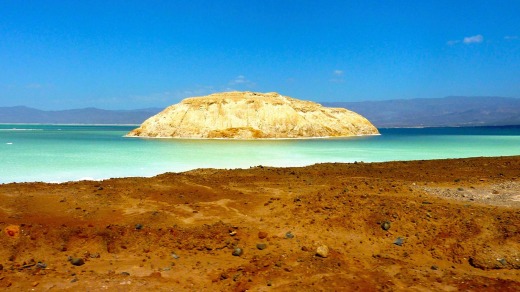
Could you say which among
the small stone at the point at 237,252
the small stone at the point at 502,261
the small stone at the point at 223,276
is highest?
the small stone at the point at 237,252

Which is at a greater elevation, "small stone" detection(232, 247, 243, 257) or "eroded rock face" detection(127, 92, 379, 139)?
"eroded rock face" detection(127, 92, 379, 139)

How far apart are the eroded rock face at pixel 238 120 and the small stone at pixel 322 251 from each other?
67.9m

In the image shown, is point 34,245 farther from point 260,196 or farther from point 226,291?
point 260,196

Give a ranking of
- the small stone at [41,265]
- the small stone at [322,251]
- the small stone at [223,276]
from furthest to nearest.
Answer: the small stone at [322,251] < the small stone at [41,265] < the small stone at [223,276]

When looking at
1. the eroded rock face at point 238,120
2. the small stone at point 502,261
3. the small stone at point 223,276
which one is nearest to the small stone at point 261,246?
the small stone at point 223,276

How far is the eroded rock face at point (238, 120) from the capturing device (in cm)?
7781

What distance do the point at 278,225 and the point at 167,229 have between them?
2466 millimetres

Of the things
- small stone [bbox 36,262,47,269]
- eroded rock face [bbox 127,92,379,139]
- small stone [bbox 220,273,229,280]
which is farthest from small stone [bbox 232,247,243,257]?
eroded rock face [bbox 127,92,379,139]

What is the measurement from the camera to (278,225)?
934 centimetres

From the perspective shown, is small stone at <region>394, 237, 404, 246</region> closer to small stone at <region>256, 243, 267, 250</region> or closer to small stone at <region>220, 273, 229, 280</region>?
small stone at <region>256, 243, 267, 250</region>

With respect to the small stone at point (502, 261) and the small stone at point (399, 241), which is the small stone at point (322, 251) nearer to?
the small stone at point (399, 241)

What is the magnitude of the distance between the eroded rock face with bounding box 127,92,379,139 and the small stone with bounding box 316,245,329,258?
67.9m

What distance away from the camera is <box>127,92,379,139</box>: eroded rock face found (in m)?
77.8

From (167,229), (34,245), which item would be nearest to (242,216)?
(167,229)
